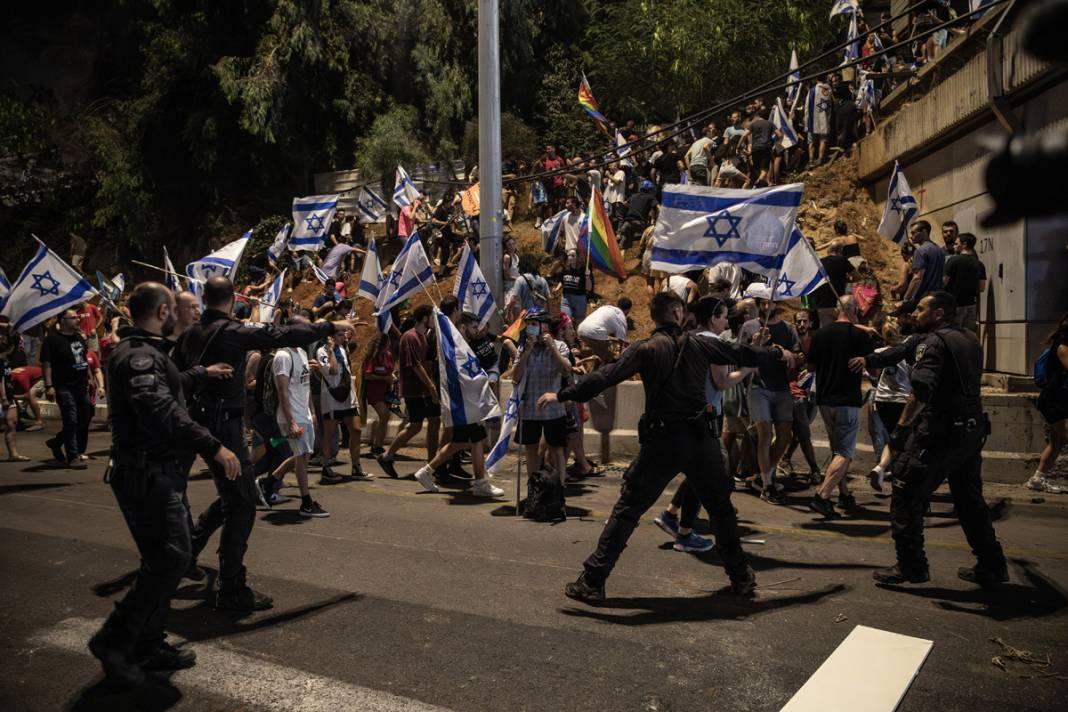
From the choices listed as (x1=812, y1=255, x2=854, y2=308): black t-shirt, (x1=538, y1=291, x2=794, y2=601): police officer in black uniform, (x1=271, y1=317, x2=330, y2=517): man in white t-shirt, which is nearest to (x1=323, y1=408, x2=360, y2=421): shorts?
(x1=271, y1=317, x2=330, y2=517): man in white t-shirt

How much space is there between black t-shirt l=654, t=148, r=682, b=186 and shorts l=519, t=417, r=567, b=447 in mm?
11273

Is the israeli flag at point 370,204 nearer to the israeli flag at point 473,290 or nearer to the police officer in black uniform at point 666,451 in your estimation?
the israeli flag at point 473,290

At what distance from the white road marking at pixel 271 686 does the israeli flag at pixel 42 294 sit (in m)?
5.40

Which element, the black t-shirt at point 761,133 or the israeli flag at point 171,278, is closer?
the israeli flag at point 171,278

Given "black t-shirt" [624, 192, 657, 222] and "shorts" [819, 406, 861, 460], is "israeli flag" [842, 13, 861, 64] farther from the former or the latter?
"shorts" [819, 406, 861, 460]

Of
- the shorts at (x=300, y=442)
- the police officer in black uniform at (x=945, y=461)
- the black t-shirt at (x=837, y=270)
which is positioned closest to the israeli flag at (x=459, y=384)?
the shorts at (x=300, y=442)

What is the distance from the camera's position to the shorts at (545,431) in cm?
850

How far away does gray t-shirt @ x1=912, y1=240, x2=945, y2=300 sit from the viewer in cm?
1055

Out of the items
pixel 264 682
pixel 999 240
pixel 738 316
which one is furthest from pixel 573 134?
pixel 264 682

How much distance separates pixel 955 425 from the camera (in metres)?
5.66

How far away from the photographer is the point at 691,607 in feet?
17.7

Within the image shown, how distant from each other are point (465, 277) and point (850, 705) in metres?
7.50

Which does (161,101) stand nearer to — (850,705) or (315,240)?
(315,240)

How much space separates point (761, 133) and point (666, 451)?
12.7 m
